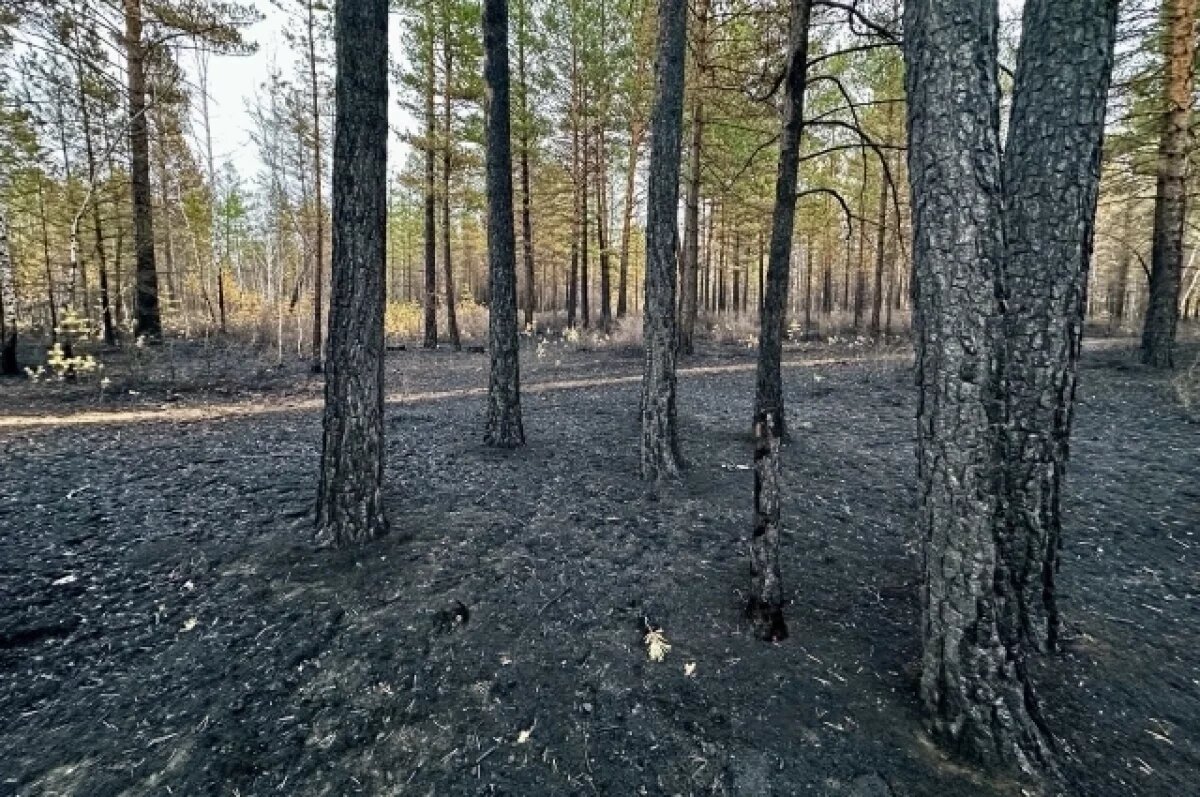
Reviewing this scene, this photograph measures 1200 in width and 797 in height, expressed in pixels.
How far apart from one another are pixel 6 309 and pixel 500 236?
9.36 meters

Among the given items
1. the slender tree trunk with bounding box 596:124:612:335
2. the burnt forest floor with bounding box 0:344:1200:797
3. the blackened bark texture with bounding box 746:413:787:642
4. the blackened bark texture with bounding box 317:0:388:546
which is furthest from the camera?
the slender tree trunk with bounding box 596:124:612:335

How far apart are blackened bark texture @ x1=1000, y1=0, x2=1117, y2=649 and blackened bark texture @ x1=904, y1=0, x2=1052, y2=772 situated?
0.83 ft

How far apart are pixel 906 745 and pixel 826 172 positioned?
867 inches

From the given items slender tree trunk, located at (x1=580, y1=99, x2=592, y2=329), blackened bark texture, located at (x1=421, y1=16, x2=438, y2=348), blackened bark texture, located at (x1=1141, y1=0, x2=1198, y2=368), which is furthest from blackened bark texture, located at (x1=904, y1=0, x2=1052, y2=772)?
slender tree trunk, located at (x1=580, y1=99, x2=592, y2=329)

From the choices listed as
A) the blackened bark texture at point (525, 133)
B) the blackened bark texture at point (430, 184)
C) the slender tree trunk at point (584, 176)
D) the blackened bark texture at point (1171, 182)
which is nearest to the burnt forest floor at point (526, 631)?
the blackened bark texture at point (1171, 182)

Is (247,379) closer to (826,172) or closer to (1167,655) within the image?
(1167,655)

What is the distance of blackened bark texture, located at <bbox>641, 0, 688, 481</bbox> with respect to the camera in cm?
514

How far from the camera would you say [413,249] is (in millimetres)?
39844

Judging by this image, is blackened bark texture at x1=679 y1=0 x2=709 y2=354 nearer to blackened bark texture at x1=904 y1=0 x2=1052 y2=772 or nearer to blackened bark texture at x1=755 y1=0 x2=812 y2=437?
blackened bark texture at x1=755 y1=0 x2=812 y2=437

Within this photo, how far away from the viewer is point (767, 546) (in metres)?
3.25

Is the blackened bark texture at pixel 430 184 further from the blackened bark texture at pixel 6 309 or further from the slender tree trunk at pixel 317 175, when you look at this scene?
the blackened bark texture at pixel 6 309

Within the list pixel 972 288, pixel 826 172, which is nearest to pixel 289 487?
pixel 972 288

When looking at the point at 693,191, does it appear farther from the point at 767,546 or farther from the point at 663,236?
the point at 767,546

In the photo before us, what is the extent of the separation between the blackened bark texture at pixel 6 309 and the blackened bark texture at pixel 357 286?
869cm
